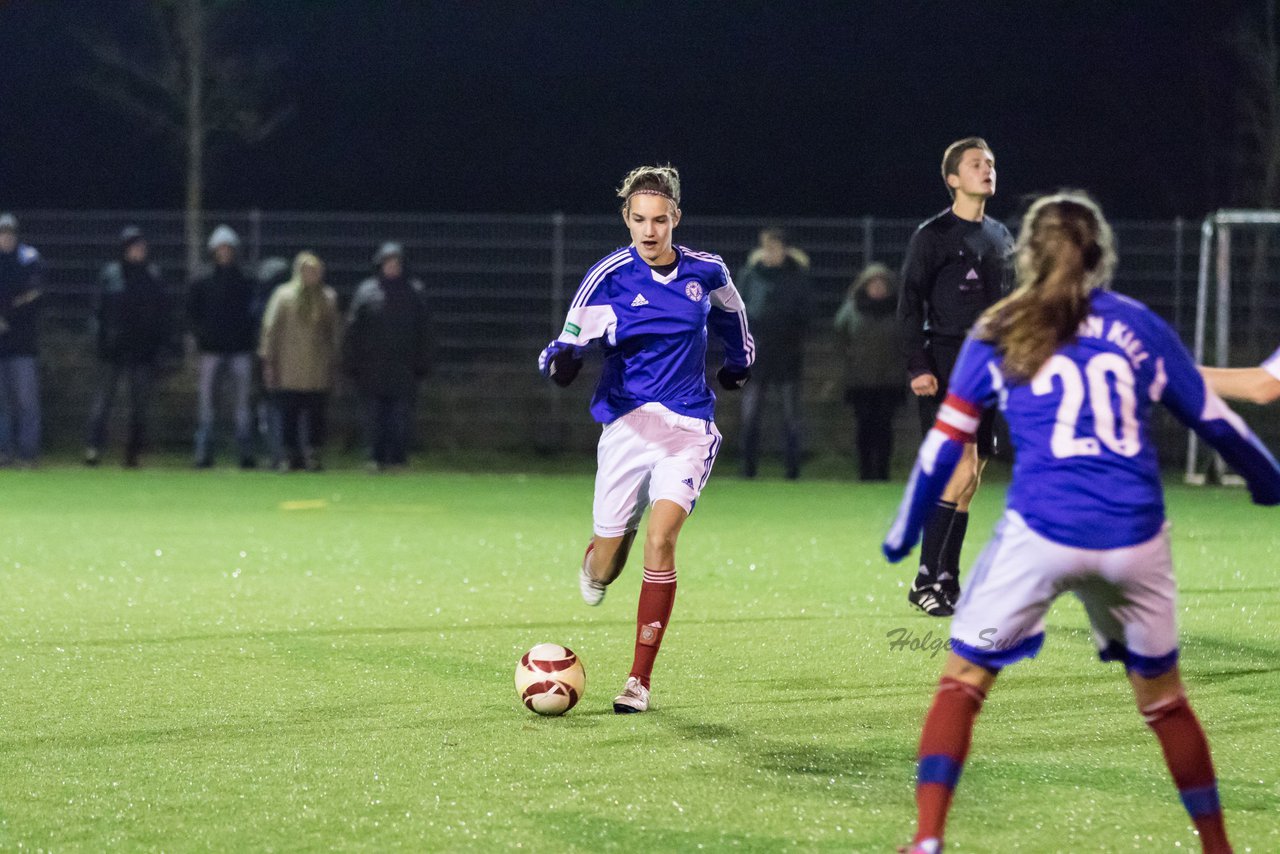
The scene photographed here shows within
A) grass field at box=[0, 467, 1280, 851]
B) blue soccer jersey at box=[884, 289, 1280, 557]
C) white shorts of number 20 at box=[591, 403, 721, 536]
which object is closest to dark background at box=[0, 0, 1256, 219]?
grass field at box=[0, 467, 1280, 851]

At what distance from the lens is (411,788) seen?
17.5 feet

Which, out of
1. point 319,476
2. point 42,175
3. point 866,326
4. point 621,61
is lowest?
point 319,476

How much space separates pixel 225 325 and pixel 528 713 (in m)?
12.1

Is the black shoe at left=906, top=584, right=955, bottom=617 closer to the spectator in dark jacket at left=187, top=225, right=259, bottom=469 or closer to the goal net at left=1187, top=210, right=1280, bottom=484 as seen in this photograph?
the goal net at left=1187, top=210, right=1280, bottom=484

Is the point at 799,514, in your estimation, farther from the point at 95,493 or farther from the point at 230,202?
the point at 230,202

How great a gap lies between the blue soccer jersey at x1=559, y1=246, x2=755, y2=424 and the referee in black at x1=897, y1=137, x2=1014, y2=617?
200 centimetres

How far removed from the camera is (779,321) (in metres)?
17.2

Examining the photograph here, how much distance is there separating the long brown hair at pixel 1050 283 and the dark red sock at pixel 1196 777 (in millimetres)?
914

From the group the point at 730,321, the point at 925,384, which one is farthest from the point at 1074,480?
the point at 925,384

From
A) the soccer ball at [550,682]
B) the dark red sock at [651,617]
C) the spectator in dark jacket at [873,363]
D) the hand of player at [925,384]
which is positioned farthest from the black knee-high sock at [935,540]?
the spectator in dark jacket at [873,363]

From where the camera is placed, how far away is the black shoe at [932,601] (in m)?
8.75

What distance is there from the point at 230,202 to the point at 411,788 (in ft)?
116

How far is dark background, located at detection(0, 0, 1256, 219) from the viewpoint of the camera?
122 ft

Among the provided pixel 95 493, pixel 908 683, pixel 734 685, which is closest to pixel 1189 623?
pixel 908 683
